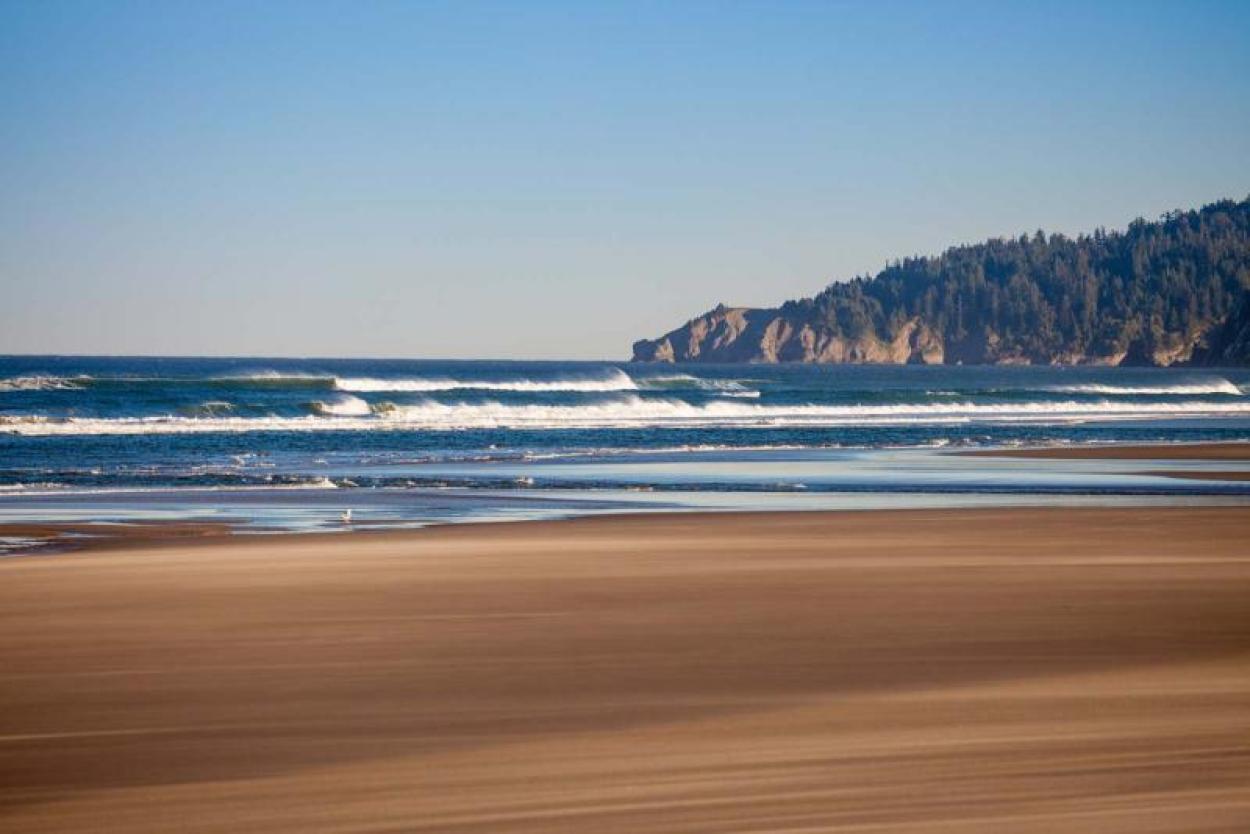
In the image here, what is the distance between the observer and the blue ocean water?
21.1 m

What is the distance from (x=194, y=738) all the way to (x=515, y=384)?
74953 mm

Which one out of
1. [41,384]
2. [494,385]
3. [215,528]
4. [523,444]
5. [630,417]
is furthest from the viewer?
[494,385]

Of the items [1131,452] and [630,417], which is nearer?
[1131,452]

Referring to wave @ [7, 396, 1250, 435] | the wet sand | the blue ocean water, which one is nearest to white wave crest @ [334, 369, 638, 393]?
the blue ocean water

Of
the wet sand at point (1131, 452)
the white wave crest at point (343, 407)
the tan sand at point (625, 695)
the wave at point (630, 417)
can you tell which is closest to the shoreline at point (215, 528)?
the tan sand at point (625, 695)

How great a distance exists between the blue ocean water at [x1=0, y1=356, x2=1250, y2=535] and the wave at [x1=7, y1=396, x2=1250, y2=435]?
152 mm

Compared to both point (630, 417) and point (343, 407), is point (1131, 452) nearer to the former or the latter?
point (630, 417)

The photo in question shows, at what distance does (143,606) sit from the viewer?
9.61 m

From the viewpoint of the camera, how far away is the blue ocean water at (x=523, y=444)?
2114 cm

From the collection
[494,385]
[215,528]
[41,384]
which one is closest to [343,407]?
[41,384]

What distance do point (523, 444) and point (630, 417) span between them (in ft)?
54.6

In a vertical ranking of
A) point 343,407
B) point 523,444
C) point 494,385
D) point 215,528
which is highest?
point 494,385

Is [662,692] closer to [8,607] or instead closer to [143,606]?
[143,606]

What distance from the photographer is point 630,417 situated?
5066 cm
